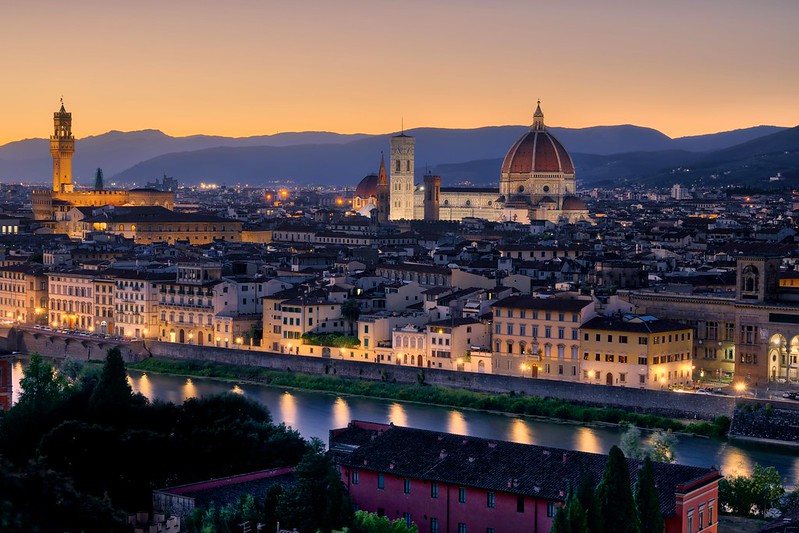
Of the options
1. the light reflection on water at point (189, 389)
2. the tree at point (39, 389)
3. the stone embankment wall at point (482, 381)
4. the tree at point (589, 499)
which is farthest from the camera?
the light reflection on water at point (189, 389)

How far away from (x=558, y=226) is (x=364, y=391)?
38006mm

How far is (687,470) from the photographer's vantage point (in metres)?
15.5

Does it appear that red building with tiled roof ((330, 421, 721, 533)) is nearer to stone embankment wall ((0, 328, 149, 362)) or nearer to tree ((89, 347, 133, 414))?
tree ((89, 347, 133, 414))

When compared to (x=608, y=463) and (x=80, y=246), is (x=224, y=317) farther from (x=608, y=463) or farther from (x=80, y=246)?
(x=608, y=463)

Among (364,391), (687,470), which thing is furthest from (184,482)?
(364,391)

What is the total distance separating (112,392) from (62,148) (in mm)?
61306

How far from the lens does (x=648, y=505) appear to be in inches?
554

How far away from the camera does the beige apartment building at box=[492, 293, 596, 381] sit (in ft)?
88.6

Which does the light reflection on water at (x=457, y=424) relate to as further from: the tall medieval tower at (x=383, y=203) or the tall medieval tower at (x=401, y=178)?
the tall medieval tower at (x=401, y=178)

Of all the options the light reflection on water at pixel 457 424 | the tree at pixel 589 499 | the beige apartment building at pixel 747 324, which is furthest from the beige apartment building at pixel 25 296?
the tree at pixel 589 499

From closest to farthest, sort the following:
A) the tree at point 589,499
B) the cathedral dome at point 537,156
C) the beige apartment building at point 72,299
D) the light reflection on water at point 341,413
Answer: the tree at point 589,499, the light reflection on water at point 341,413, the beige apartment building at point 72,299, the cathedral dome at point 537,156

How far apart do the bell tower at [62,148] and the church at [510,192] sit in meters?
15.0

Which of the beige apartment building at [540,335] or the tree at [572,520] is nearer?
the tree at [572,520]

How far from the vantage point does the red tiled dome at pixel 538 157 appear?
252 feet
